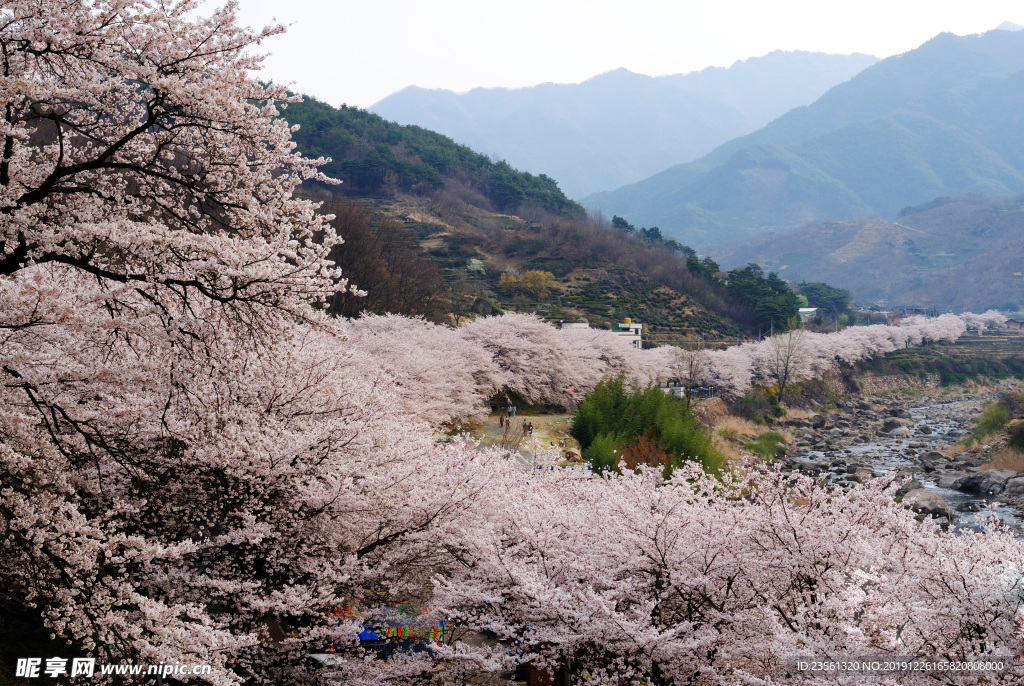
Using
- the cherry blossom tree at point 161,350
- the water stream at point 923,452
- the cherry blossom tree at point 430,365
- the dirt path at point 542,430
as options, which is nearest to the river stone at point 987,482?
the water stream at point 923,452

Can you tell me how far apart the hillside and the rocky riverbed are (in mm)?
19563

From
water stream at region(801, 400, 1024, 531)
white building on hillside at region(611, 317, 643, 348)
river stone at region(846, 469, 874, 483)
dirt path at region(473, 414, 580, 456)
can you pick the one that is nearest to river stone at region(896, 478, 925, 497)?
water stream at region(801, 400, 1024, 531)

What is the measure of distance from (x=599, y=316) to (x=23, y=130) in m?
69.5

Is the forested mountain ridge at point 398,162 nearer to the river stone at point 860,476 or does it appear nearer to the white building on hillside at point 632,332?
the white building on hillside at point 632,332

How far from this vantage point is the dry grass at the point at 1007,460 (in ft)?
125

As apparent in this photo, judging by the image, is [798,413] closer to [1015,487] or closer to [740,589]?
[1015,487]

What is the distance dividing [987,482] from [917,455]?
10605 mm

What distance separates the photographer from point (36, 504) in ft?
21.6

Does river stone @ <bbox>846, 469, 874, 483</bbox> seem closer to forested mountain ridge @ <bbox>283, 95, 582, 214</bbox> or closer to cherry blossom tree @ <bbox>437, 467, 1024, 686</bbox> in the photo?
cherry blossom tree @ <bbox>437, 467, 1024, 686</bbox>

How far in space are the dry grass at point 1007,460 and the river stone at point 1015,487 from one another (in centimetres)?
329

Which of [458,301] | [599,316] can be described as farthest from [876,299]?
[458,301]

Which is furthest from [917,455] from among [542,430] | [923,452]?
[542,430]

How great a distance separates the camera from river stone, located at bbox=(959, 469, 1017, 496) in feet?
113

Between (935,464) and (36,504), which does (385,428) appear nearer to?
(36,504)
